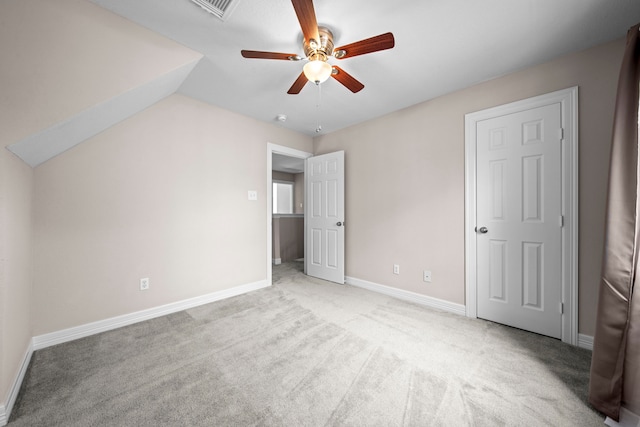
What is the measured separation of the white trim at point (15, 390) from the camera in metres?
1.21

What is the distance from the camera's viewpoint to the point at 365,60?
6.55 ft

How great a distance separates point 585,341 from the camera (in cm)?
186

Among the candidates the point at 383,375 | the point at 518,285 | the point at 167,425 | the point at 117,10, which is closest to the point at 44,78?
the point at 117,10

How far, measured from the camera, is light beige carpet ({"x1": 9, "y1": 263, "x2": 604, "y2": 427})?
49.3 inches

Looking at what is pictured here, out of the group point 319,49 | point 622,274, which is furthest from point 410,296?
point 319,49

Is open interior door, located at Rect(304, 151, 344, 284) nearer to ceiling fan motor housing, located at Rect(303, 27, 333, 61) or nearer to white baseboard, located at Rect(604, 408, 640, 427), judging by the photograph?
ceiling fan motor housing, located at Rect(303, 27, 333, 61)

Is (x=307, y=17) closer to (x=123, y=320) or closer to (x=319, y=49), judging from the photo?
(x=319, y=49)

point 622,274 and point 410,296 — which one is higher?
point 622,274

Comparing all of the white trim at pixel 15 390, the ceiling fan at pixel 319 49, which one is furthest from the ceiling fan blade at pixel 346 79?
the white trim at pixel 15 390

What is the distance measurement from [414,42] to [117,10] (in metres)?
2.10

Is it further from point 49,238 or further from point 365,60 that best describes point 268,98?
point 49,238

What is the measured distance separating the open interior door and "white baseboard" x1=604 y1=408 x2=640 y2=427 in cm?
260

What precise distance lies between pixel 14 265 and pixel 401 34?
9.79 ft

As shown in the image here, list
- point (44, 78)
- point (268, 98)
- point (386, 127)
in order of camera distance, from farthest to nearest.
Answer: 1. point (386, 127)
2. point (268, 98)
3. point (44, 78)
